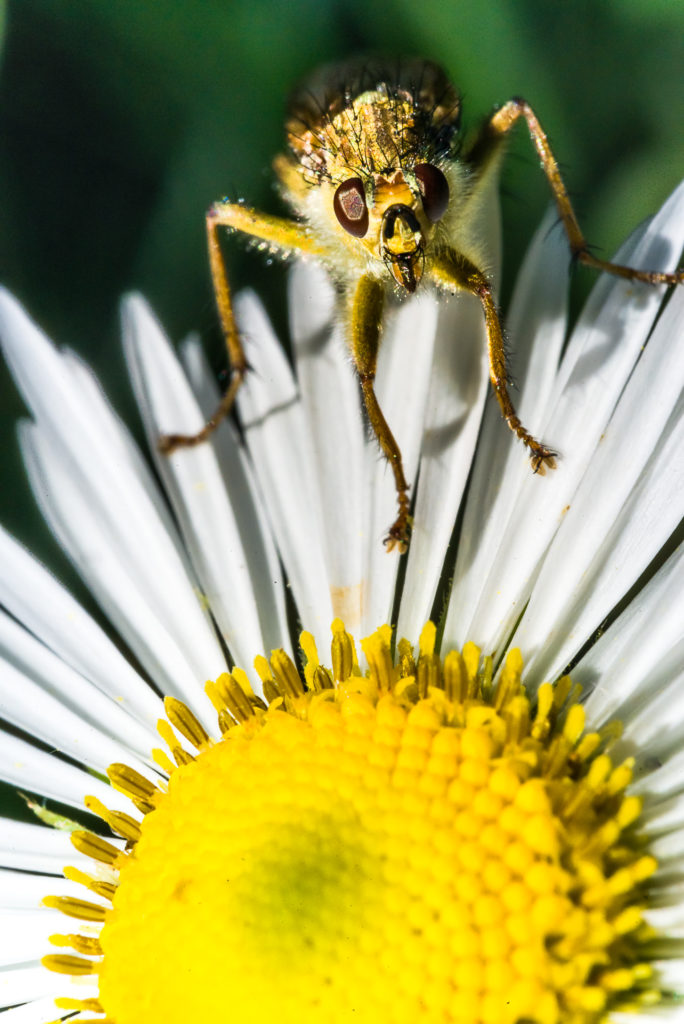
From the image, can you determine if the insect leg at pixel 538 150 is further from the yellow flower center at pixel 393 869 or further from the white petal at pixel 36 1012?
the white petal at pixel 36 1012

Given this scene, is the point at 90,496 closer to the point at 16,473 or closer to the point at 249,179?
the point at 16,473

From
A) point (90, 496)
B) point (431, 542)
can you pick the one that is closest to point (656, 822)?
point (431, 542)

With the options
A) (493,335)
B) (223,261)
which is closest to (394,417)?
(493,335)

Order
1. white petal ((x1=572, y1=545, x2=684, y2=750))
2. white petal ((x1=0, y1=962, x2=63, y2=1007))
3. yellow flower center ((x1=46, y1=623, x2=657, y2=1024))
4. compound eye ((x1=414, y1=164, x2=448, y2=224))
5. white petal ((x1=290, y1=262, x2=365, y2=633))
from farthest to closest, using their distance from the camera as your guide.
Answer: white petal ((x1=290, y1=262, x2=365, y2=633))
white petal ((x1=0, y1=962, x2=63, y2=1007))
compound eye ((x1=414, y1=164, x2=448, y2=224))
white petal ((x1=572, y1=545, x2=684, y2=750))
yellow flower center ((x1=46, y1=623, x2=657, y2=1024))

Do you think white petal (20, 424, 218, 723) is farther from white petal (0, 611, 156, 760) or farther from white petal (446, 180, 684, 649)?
white petal (446, 180, 684, 649)

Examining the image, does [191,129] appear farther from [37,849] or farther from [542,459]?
[37,849]

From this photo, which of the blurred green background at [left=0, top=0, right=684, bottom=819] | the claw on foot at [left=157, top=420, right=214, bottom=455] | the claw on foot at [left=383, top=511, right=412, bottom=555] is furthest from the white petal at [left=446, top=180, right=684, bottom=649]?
the claw on foot at [left=157, top=420, right=214, bottom=455]
